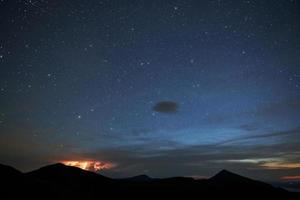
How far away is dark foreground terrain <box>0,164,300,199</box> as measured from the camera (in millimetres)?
31422

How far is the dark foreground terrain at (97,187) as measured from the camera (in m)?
31.4

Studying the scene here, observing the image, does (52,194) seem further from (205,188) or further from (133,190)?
(205,188)

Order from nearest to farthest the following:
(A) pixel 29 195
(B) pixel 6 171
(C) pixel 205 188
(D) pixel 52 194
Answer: (A) pixel 29 195, (D) pixel 52 194, (B) pixel 6 171, (C) pixel 205 188

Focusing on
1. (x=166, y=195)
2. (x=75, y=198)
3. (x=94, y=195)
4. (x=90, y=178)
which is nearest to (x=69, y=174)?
(x=90, y=178)

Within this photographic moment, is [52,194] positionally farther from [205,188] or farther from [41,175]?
[205,188]

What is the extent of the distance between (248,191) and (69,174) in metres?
35.7

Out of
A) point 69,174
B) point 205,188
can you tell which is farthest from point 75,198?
point 205,188

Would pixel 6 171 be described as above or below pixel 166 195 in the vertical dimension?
above

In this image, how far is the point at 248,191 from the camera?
49531 mm

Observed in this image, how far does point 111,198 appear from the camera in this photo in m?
38.2

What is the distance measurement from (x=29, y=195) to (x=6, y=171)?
764 cm

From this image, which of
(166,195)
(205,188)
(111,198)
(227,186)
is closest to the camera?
(111,198)

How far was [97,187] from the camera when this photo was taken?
4556 cm

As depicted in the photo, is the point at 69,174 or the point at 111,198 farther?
the point at 69,174
